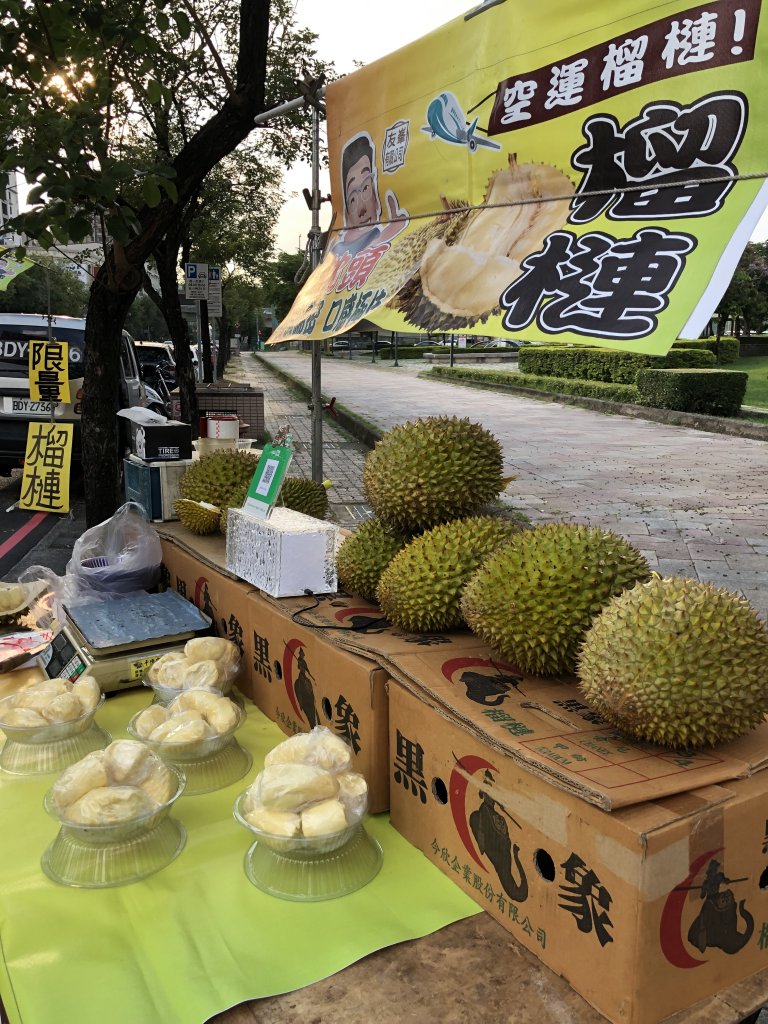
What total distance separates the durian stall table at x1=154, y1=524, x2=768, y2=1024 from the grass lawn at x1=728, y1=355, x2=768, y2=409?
61.7 feet

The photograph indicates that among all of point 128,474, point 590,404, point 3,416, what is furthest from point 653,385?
point 128,474

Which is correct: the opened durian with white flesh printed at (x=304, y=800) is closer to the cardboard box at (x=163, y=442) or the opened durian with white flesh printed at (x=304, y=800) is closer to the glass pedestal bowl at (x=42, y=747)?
the glass pedestal bowl at (x=42, y=747)

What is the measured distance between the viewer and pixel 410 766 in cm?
167

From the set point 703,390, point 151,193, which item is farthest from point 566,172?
point 703,390

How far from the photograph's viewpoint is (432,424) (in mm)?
2275

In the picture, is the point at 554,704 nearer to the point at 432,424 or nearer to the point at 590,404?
the point at 432,424

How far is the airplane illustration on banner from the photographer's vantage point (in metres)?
2.15

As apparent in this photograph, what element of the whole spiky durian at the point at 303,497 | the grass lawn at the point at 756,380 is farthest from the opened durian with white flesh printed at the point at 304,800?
the grass lawn at the point at 756,380

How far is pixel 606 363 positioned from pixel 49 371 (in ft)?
55.7

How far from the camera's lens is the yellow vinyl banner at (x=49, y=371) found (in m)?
7.86

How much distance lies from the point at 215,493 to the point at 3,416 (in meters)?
6.73

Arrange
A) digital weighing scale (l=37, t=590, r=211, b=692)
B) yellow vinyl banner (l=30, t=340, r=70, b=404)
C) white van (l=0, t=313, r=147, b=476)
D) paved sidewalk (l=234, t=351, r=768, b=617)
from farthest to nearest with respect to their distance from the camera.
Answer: white van (l=0, t=313, r=147, b=476) → yellow vinyl banner (l=30, t=340, r=70, b=404) → paved sidewalk (l=234, t=351, r=768, b=617) → digital weighing scale (l=37, t=590, r=211, b=692)

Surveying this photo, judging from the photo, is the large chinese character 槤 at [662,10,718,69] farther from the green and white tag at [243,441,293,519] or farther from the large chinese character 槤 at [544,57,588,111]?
the green and white tag at [243,441,293,519]

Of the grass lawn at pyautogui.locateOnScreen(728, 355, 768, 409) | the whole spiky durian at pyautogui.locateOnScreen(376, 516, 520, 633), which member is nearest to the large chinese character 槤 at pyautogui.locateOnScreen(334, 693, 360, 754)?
the whole spiky durian at pyautogui.locateOnScreen(376, 516, 520, 633)
